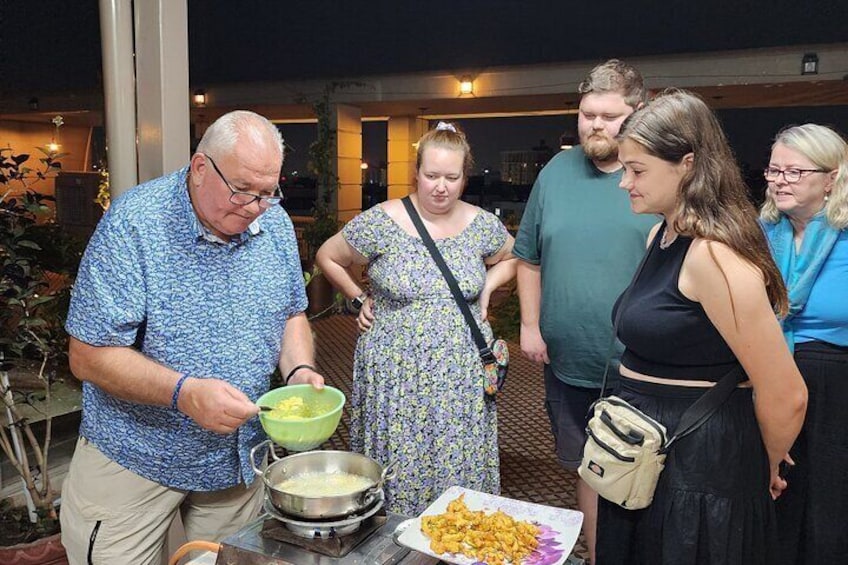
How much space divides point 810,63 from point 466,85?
3496 millimetres

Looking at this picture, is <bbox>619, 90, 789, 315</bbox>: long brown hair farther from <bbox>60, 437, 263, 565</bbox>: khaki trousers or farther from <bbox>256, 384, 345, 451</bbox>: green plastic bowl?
<bbox>60, 437, 263, 565</bbox>: khaki trousers

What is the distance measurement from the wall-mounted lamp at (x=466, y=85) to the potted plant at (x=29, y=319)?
19.4ft

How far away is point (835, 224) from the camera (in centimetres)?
226

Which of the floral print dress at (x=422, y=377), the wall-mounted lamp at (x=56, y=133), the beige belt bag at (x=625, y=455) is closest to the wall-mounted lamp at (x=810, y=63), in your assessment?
the floral print dress at (x=422, y=377)

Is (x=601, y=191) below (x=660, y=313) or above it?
above

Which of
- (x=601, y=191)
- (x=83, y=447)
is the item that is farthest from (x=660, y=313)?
(x=83, y=447)

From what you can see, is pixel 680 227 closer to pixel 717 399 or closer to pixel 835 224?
pixel 717 399

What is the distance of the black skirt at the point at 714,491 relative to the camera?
1.42 meters

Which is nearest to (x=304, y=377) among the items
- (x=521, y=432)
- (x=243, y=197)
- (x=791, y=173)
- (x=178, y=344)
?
(x=178, y=344)

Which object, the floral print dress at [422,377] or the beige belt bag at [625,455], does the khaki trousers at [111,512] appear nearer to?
the floral print dress at [422,377]

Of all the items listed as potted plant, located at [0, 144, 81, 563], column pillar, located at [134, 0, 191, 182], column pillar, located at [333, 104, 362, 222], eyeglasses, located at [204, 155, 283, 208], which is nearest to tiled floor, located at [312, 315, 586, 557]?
potted plant, located at [0, 144, 81, 563]

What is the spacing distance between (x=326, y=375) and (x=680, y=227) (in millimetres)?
3938

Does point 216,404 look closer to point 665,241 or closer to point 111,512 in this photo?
point 111,512

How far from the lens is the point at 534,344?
92.4 inches
